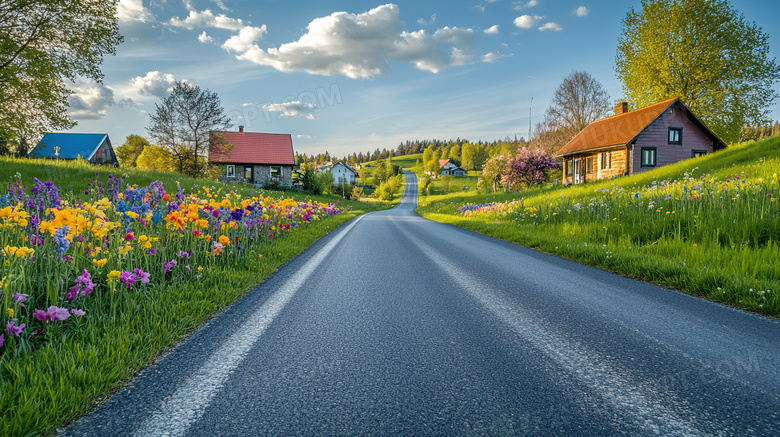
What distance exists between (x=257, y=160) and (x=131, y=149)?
60.7 metres

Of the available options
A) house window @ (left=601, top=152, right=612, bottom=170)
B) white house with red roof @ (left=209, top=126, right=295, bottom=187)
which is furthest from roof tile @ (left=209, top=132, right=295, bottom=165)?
house window @ (left=601, top=152, right=612, bottom=170)

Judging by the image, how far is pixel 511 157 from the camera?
40062mm

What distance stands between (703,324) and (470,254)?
3.67 metres

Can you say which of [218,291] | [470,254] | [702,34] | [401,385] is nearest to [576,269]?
[470,254]

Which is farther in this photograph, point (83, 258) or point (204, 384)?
point (83, 258)

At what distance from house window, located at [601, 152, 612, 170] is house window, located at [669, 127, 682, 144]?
4487mm

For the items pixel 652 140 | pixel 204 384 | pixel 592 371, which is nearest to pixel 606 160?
pixel 652 140

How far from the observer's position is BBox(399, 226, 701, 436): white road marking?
151 cm

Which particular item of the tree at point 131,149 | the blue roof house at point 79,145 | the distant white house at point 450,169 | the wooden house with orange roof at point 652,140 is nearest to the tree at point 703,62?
the wooden house with orange roof at point 652,140

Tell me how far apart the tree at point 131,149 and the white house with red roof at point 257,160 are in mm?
43922

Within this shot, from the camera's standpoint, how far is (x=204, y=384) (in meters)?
1.85

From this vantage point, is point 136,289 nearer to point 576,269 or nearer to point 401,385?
point 401,385

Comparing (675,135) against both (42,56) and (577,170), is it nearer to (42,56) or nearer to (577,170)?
(577,170)

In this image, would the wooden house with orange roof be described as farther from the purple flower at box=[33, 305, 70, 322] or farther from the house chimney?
the purple flower at box=[33, 305, 70, 322]
